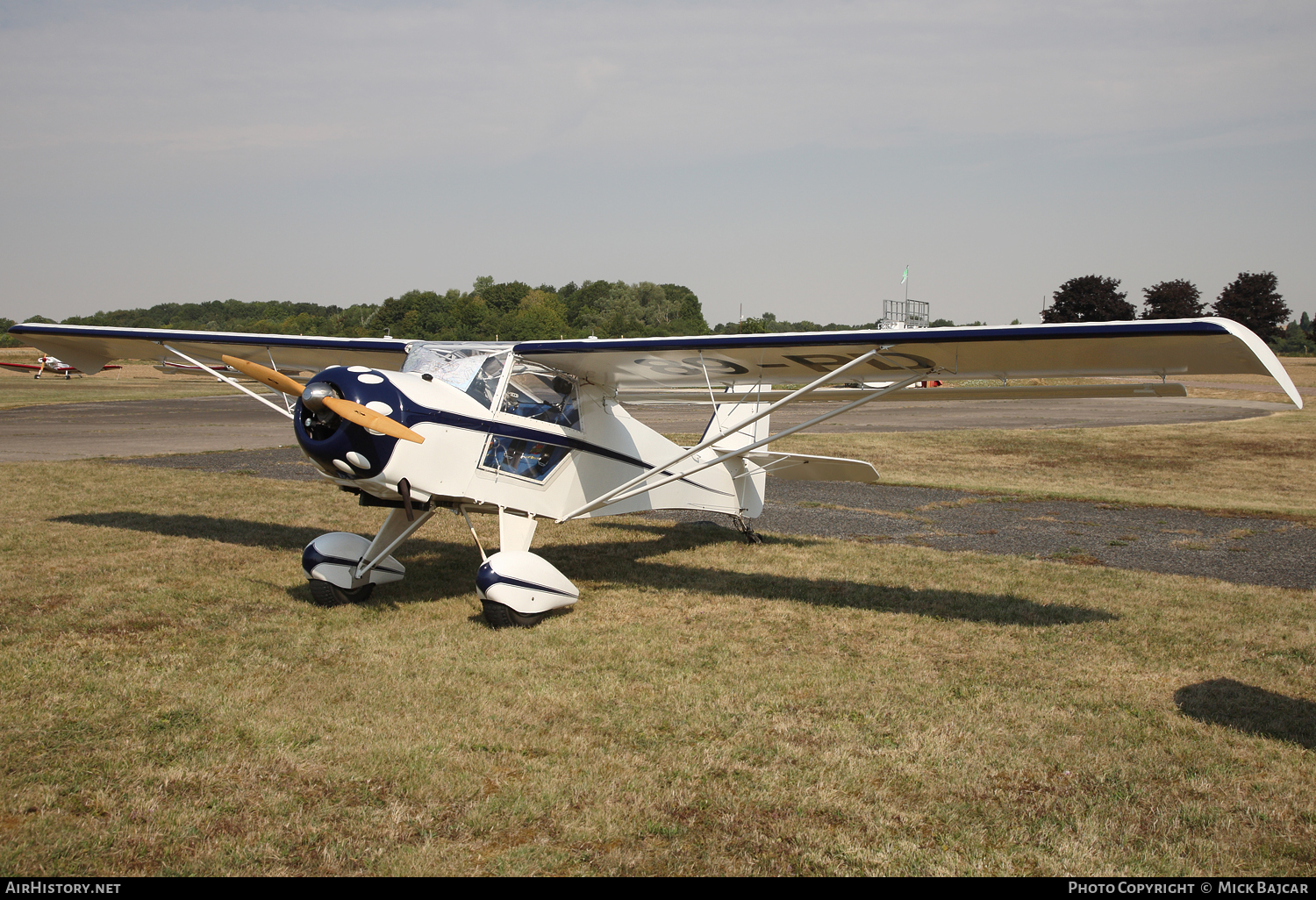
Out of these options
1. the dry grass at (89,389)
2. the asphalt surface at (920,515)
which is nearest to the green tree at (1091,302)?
the asphalt surface at (920,515)

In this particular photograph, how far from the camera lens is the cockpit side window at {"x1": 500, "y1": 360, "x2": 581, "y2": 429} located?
7.49m

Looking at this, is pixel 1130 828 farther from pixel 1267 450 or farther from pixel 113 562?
pixel 1267 450

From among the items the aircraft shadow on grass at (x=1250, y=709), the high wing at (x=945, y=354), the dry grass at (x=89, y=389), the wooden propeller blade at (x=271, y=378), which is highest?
the high wing at (x=945, y=354)

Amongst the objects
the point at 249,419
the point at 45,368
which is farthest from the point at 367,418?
the point at 45,368

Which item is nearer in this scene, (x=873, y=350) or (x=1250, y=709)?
(x=1250, y=709)

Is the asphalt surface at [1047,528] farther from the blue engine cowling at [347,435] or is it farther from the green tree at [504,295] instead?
the green tree at [504,295]

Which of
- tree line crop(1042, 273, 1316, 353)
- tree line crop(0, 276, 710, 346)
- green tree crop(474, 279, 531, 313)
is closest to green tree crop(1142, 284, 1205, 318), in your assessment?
tree line crop(1042, 273, 1316, 353)

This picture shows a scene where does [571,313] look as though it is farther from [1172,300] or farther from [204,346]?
[204,346]

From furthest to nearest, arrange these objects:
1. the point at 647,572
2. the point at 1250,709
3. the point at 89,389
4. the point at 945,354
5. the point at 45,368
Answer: the point at 45,368, the point at 89,389, the point at 647,572, the point at 945,354, the point at 1250,709

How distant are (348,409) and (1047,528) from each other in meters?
9.49

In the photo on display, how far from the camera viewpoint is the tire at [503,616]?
6.50 metres

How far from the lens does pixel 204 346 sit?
995 cm

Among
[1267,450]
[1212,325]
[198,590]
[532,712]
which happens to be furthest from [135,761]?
[1267,450]

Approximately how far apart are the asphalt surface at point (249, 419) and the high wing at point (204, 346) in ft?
22.8
